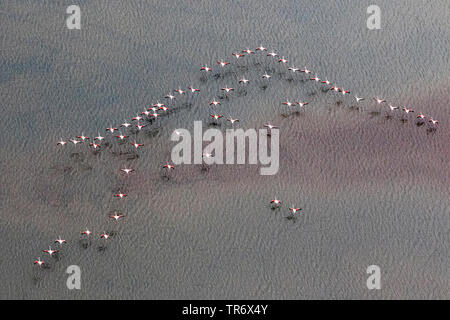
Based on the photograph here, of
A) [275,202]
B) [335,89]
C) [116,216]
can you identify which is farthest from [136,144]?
[335,89]

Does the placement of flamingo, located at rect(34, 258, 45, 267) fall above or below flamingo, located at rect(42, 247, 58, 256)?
below

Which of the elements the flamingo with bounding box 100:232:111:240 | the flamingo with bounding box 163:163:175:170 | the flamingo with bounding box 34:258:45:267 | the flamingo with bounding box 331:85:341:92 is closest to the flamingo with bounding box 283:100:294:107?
the flamingo with bounding box 331:85:341:92

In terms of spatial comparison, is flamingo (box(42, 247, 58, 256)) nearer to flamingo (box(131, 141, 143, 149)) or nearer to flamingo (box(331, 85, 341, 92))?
flamingo (box(131, 141, 143, 149))

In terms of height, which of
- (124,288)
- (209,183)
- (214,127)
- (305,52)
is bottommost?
(124,288)

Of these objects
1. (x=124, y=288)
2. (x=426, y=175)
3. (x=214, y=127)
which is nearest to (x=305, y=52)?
(x=214, y=127)

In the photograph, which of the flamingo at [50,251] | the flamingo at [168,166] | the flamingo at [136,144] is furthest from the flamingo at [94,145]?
the flamingo at [50,251]

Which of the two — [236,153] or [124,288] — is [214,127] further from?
[124,288]

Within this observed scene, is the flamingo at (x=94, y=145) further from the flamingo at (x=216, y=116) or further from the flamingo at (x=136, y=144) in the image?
the flamingo at (x=216, y=116)

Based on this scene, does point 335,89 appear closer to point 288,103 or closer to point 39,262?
point 288,103
